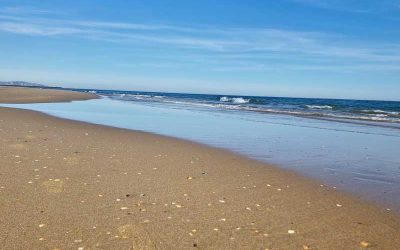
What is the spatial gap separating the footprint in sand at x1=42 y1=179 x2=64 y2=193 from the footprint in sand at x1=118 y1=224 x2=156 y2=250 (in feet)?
6.63

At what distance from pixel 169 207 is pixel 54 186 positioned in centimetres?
218

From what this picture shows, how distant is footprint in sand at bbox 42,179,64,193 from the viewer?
22.3 ft

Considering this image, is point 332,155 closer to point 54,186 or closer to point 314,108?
point 54,186

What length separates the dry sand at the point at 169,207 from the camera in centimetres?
508

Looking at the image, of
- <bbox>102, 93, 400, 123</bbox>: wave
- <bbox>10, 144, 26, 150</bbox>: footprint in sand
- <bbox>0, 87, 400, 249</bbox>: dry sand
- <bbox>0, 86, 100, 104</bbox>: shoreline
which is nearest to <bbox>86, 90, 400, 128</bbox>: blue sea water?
<bbox>102, 93, 400, 123</bbox>: wave

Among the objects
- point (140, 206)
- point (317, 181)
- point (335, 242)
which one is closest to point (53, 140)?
point (140, 206)

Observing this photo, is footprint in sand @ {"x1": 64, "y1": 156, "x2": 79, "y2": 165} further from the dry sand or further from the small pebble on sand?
the small pebble on sand

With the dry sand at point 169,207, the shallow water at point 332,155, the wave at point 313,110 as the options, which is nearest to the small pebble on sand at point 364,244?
the dry sand at point 169,207

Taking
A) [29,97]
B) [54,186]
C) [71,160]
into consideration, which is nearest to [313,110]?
[29,97]

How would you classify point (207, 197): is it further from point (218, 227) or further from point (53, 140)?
point (53, 140)

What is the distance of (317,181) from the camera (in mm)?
8664

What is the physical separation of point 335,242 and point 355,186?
3374 millimetres

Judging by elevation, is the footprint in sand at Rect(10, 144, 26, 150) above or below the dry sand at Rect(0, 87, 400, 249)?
above

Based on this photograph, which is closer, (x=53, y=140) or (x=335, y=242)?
(x=335, y=242)
